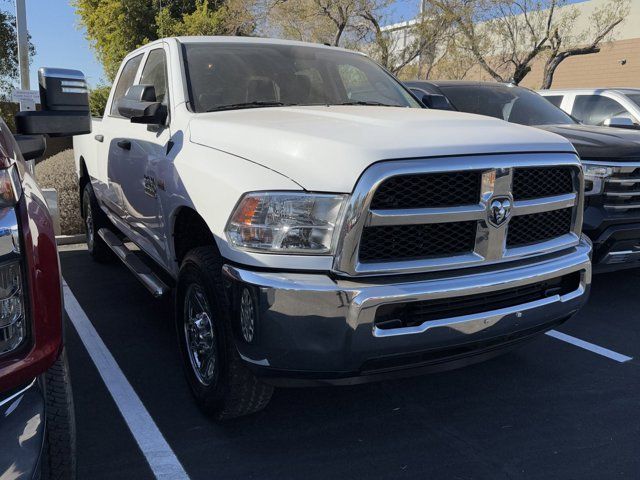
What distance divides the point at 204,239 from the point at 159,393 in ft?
3.16

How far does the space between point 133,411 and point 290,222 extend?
4.94ft

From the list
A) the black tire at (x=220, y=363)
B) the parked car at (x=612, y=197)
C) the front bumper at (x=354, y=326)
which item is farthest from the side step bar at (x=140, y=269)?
the parked car at (x=612, y=197)

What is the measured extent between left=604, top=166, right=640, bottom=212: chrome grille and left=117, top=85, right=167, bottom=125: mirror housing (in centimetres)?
339

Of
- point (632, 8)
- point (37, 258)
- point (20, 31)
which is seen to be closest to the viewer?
point (37, 258)

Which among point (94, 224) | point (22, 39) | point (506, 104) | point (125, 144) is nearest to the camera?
point (125, 144)

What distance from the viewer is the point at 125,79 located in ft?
17.2

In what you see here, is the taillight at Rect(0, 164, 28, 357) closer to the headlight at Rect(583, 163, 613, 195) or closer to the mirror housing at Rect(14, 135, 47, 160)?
the mirror housing at Rect(14, 135, 47, 160)

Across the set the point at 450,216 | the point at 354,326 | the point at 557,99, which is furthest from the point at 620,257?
the point at 557,99

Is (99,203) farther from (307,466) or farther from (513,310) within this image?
(513,310)

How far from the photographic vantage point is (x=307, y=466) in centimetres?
273

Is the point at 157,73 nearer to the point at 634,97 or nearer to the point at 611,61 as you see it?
the point at 634,97

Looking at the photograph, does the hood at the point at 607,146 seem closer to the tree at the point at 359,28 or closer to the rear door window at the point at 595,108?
the rear door window at the point at 595,108

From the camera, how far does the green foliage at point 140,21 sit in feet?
93.9

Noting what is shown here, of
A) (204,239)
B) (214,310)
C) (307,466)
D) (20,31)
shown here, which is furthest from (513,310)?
(20,31)
